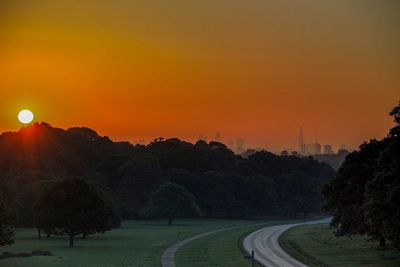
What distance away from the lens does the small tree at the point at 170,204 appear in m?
151

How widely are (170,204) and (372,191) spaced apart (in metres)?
90.8

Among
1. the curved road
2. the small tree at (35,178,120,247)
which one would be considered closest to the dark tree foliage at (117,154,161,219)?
the curved road

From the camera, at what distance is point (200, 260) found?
69062 mm

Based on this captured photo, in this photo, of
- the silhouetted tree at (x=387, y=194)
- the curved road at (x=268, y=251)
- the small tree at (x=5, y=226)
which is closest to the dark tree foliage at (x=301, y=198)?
the curved road at (x=268, y=251)

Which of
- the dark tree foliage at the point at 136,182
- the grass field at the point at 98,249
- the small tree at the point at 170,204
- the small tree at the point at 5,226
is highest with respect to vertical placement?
the dark tree foliage at the point at 136,182

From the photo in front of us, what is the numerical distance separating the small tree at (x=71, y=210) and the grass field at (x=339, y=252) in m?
26.1

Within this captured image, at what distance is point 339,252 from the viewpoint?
76500mm

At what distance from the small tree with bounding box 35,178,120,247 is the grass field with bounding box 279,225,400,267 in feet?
85.6

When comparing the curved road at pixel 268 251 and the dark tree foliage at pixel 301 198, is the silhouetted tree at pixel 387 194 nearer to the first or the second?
the curved road at pixel 268 251

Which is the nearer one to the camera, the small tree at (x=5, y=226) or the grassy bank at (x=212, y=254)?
the small tree at (x=5, y=226)

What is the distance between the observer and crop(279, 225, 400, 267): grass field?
65.5m

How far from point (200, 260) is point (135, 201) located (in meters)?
103

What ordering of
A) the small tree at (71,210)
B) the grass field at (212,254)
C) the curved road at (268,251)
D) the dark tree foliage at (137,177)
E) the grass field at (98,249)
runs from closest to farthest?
the grass field at (98,249) → the grass field at (212,254) → the curved road at (268,251) → the small tree at (71,210) → the dark tree foliage at (137,177)

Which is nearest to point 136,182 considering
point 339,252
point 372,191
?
point 339,252
